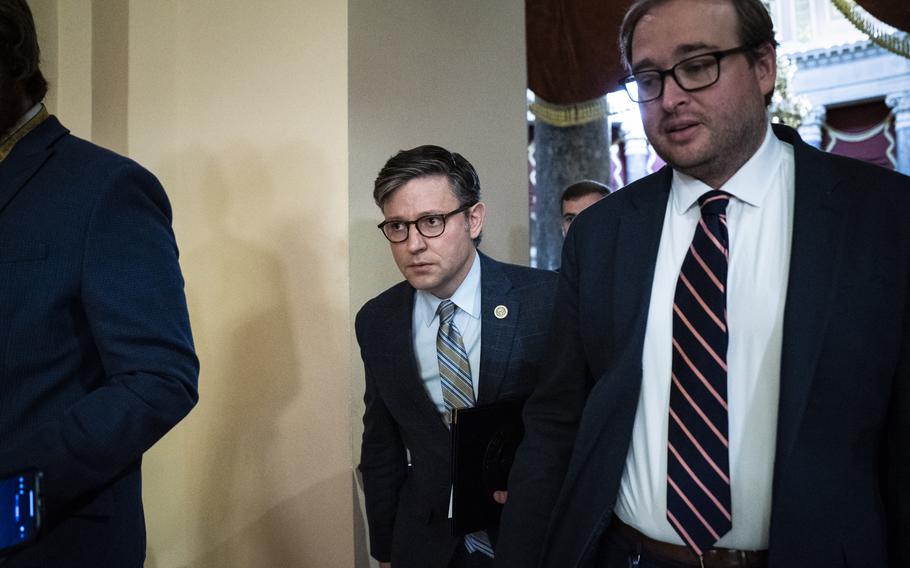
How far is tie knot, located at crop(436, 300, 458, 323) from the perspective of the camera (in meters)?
2.00

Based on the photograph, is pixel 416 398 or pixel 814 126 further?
pixel 814 126

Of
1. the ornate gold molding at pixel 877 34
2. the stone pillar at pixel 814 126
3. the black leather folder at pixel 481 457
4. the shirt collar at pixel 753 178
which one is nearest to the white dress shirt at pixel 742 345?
the shirt collar at pixel 753 178

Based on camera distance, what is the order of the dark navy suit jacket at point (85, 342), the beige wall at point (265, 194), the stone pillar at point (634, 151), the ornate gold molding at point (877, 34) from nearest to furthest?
the dark navy suit jacket at point (85, 342) < the beige wall at point (265, 194) < the ornate gold molding at point (877, 34) < the stone pillar at point (634, 151)

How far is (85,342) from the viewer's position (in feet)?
4.38

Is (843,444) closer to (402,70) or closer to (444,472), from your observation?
(444,472)

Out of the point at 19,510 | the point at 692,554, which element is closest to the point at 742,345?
the point at 692,554

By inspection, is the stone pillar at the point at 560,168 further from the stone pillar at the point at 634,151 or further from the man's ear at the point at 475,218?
the stone pillar at the point at 634,151

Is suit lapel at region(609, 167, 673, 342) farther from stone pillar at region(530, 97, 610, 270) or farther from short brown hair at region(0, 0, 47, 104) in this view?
stone pillar at region(530, 97, 610, 270)

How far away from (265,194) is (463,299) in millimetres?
980

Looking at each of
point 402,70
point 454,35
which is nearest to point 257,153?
point 402,70

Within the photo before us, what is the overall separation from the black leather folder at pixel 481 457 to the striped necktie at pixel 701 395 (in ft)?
1.70

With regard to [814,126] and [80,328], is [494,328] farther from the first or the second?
[814,126]

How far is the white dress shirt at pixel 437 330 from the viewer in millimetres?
1986

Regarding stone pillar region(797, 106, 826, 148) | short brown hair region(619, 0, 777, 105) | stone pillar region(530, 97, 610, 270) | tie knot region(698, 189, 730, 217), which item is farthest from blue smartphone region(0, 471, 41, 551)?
stone pillar region(797, 106, 826, 148)
